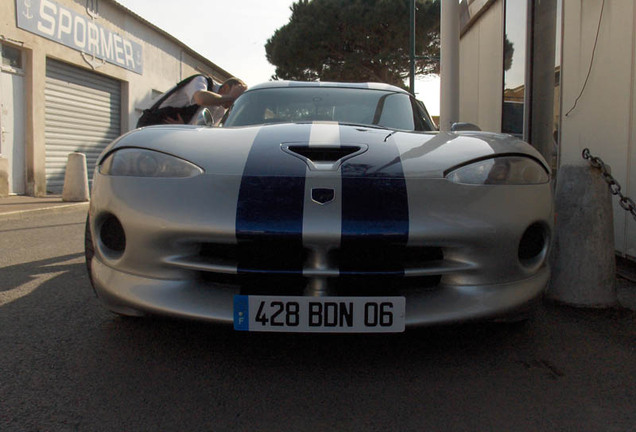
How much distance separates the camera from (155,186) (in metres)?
2.19

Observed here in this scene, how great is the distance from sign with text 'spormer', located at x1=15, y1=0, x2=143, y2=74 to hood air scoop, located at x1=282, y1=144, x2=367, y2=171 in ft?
35.8

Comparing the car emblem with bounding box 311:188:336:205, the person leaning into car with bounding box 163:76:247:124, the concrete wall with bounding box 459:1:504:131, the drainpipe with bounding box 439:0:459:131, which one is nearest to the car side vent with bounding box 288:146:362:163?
the car emblem with bounding box 311:188:336:205

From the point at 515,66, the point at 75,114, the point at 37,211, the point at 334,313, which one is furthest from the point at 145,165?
the point at 75,114

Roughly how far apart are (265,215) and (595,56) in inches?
151

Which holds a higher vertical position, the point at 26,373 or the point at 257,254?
the point at 257,254

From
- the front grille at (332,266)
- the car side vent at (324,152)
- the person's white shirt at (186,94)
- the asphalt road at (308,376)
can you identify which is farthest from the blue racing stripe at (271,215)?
the person's white shirt at (186,94)

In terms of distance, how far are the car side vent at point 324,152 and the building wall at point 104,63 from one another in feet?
34.4

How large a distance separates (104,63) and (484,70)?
10394 millimetres

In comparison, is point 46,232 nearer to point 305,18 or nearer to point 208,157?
point 208,157

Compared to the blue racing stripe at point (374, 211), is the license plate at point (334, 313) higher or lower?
lower

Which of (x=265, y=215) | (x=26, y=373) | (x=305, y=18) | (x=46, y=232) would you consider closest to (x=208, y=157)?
(x=265, y=215)

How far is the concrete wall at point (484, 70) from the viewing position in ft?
26.0

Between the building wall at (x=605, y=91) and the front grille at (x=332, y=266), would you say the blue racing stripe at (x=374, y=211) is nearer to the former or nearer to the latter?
the front grille at (x=332, y=266)

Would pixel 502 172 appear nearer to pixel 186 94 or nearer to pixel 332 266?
pixel 332 266
